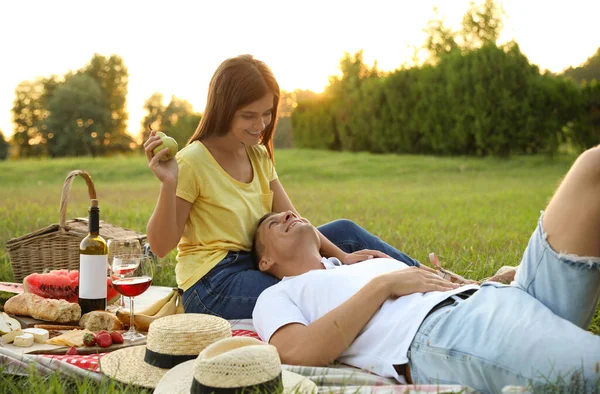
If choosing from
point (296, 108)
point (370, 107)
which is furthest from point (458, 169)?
point (296, 108)

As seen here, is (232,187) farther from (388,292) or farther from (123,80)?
(123,80)

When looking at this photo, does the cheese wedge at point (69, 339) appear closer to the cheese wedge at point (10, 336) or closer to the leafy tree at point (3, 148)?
the cheese wedge at point (10, 336)

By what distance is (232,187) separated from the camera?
372cm

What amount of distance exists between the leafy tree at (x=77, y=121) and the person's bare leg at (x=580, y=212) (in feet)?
174

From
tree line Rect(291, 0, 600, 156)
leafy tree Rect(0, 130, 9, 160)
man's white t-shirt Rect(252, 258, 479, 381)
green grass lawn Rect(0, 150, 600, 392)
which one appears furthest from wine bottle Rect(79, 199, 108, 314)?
leafy tree Rect(0, 130, 9, 160)

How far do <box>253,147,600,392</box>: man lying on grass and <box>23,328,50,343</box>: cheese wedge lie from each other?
1243 millimetres

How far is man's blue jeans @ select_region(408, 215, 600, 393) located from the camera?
2154 millimetres

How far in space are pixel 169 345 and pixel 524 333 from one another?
53.6 inches

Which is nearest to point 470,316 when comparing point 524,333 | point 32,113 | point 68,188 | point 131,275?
point 524,333

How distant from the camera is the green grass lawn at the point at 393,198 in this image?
642 centimetres

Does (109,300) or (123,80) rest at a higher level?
(123,80)

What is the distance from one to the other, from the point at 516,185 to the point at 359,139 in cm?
1156

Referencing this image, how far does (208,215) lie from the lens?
12.0 feet

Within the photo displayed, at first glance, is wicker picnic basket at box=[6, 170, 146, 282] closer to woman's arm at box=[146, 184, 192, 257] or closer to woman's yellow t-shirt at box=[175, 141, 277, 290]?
woman's yellow t-shirt at box=[175, 141, 277, 290]
